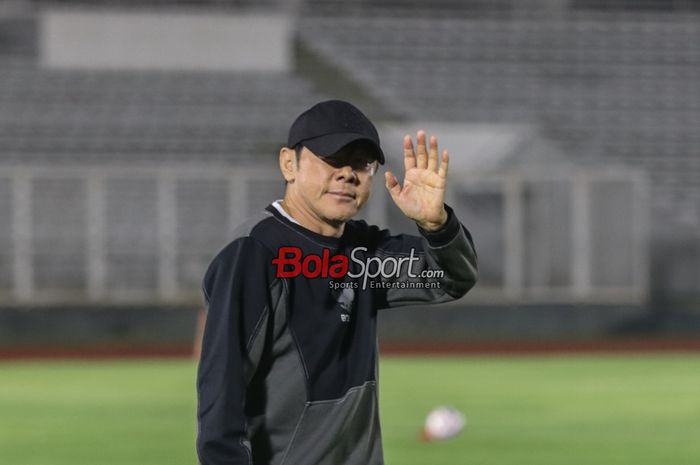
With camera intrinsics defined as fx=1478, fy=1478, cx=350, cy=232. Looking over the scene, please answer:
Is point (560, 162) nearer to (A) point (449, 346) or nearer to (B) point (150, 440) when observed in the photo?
(A) point (449, 346)

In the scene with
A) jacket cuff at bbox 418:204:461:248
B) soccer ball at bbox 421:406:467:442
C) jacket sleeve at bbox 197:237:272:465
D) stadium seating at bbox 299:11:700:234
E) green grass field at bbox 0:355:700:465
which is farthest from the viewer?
stadium seating at bbox 299:11:700:234

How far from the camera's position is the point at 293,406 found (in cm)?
372

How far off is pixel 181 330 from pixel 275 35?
377 inches

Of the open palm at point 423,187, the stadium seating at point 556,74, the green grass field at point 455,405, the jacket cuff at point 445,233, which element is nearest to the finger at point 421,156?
the open palm at point 423,187

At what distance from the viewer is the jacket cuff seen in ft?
12.8

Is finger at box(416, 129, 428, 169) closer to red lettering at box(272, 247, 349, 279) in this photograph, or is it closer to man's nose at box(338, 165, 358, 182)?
man's nose at box(338, 165, 358, 182)

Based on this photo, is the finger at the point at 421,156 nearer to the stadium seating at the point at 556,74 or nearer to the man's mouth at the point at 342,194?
the man's mouth at the point at 342,194

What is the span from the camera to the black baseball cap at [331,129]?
12.2 feet

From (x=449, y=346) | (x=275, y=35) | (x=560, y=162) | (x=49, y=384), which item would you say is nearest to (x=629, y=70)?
(x=560, y=162)

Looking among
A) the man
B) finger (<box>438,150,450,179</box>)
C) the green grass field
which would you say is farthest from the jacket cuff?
the green grass field

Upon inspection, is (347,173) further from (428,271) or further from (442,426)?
(442,426)

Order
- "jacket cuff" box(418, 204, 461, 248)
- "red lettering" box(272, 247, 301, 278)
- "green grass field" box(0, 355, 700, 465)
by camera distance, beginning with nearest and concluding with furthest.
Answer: "red lettering" box(272, 247, 301, 278), "jacket cuff" box(418, 204, 461, 248), "green grass field" box(0, 355, 700, 465)

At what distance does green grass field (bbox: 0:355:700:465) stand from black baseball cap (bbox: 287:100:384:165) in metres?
5.64

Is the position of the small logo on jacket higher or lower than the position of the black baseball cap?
lower
